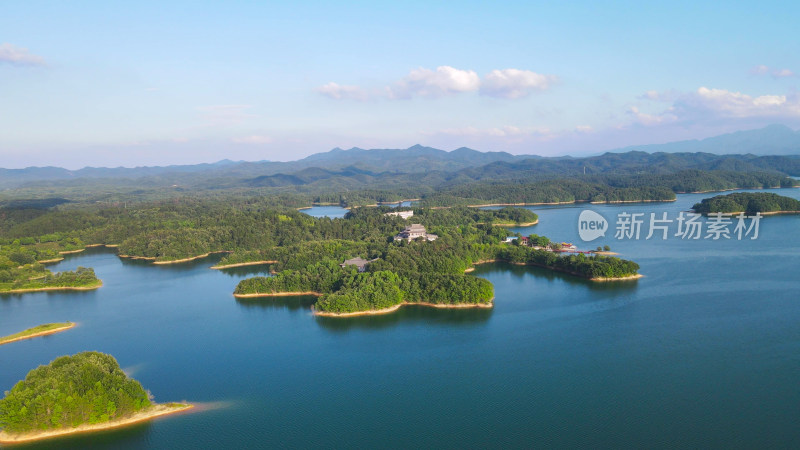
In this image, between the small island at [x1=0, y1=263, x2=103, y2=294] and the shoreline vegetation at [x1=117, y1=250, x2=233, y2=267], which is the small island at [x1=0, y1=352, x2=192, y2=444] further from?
the shoreline vegetation at [x1=117, y1=250, x2=233, y2=267]

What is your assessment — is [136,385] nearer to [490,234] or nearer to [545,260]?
[545,260]

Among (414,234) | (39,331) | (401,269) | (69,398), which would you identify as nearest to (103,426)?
(69,398)

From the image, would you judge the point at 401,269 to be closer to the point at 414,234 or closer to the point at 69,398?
the point at 414,234

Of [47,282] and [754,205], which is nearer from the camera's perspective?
[47,282]

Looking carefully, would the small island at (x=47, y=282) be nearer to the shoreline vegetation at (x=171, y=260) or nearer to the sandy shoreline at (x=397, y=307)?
the shoreline vegetation at (x=171, y=260)

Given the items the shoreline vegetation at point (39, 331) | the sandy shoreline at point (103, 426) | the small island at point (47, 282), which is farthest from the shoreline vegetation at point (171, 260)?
the sandy shoreline at point (103, 426)

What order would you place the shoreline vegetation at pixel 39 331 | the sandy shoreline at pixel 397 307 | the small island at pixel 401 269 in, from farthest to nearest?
the small island at pixel 401 269
the sandy shoreline at pixel 397 307
the shoreline vegetation at pixel 39 331
